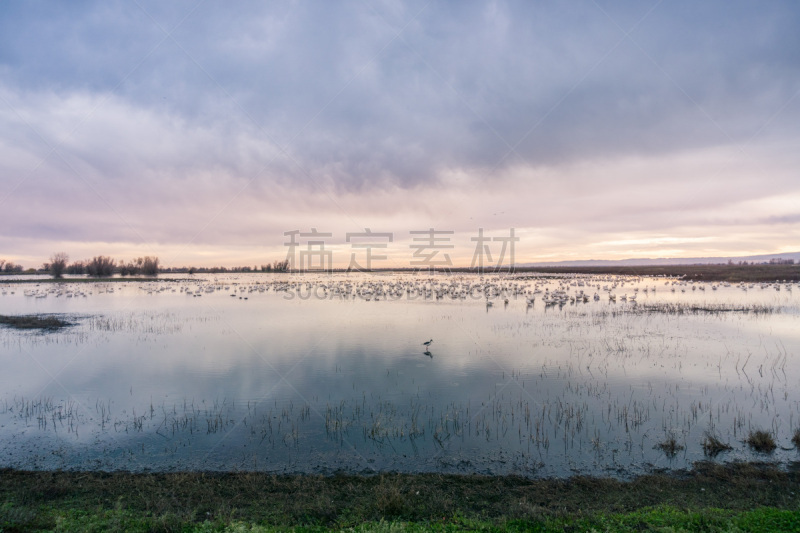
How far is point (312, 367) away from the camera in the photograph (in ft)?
52.4

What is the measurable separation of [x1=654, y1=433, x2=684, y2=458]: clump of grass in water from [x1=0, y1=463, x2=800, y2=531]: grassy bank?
81 cm

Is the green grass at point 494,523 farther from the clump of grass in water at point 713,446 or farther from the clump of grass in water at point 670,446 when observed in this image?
the clump of grass in water at point 713,446

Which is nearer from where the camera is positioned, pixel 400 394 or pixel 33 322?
pixel 400 394

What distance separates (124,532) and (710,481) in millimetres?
9244

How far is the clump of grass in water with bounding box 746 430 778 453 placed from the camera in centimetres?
862

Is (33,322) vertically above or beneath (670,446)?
above

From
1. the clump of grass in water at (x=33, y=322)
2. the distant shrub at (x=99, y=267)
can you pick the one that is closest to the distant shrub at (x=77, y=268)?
the distant shrub at (x=99, y=267)

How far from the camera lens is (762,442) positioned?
8719mm

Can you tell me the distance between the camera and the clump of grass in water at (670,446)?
28.4 feet

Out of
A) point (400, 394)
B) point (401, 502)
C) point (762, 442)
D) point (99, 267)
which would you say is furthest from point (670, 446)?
point (99, 267)

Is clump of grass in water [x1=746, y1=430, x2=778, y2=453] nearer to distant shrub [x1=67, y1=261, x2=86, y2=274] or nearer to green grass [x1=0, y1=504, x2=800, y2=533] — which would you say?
green grass [x1=0, y1=504, x2=800, y2=533]

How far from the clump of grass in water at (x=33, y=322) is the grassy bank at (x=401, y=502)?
21742mm

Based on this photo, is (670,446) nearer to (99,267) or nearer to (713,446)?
(713,446)

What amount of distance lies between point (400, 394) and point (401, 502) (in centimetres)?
605
